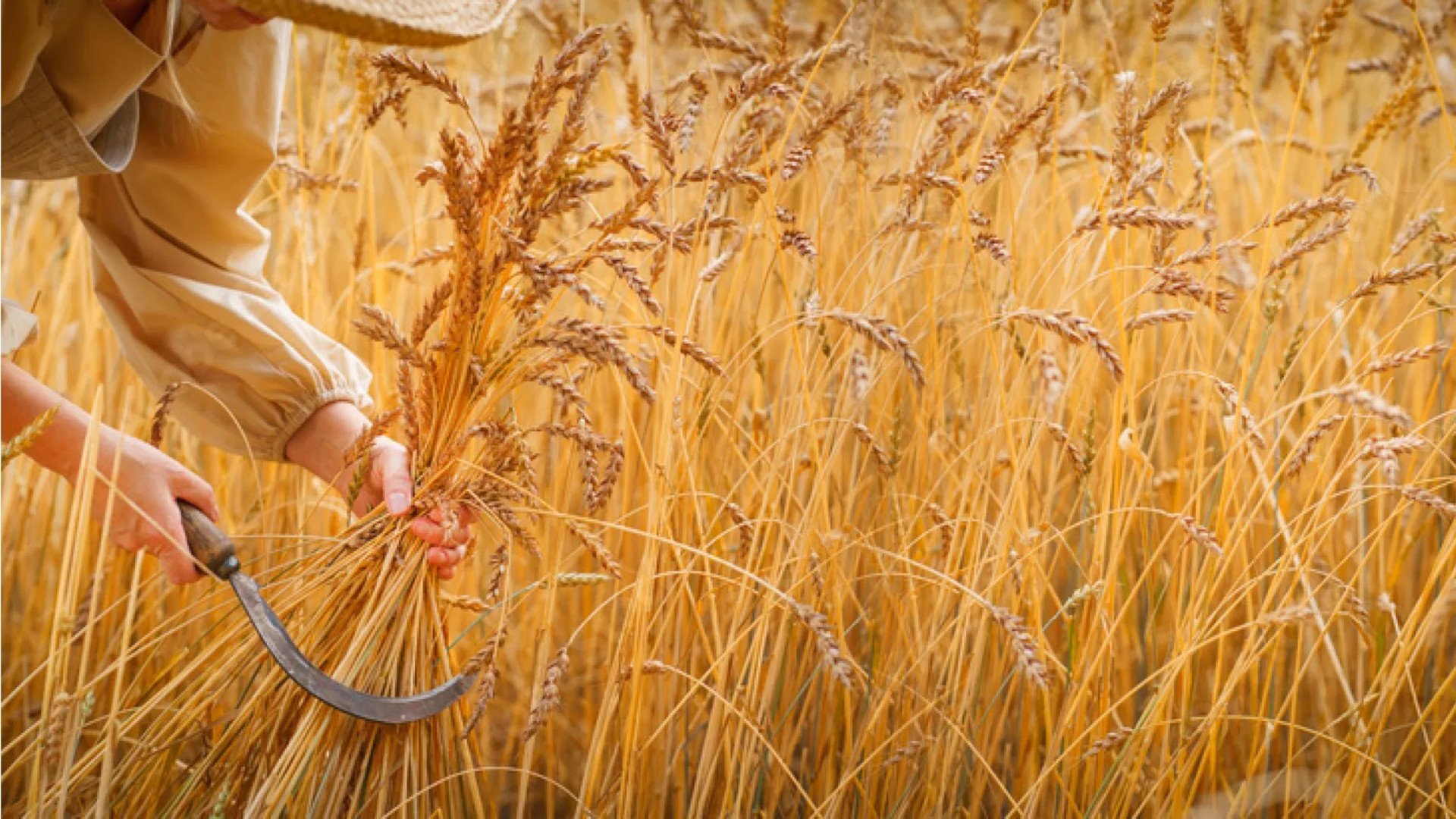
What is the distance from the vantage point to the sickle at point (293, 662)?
80 centimetres

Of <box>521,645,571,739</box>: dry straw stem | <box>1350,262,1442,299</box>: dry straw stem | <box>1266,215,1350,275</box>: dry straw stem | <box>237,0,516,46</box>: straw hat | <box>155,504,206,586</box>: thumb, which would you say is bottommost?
<box>521,645,571,739</box>: dry straw stem

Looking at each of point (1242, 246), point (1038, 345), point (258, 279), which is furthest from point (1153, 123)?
point (258, 279)

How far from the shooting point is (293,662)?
31.5 inches

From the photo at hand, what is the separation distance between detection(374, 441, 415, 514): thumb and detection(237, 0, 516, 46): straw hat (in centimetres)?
35

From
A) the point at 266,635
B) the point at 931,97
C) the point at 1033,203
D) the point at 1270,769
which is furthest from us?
the point at 1033,203

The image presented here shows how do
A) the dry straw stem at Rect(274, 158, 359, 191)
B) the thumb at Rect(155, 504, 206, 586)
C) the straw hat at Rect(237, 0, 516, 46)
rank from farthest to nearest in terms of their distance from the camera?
the dry straw stem at Rect(274, 158, 359, 191) → the thumb at Rect(155, 504, 206, 586) → the straw hat at Rect(237, 0, 516, 46)

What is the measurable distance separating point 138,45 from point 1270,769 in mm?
1360

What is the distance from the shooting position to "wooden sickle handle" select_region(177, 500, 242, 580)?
851 millimetres

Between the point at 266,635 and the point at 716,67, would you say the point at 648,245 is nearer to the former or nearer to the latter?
the point at 266,635

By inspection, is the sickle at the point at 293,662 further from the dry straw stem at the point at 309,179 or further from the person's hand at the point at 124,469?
the dry straw stem at the point at 309,179

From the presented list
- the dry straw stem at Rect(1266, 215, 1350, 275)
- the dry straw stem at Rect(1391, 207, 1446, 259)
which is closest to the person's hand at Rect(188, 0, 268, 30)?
the dry straw stem at Rect(1266, 215, 1350, 275)

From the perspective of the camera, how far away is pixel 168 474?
2.90ft

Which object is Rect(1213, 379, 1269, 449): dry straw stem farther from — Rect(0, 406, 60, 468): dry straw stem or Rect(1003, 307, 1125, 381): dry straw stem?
Rect(0, 406, 60, 468): dry straw stem

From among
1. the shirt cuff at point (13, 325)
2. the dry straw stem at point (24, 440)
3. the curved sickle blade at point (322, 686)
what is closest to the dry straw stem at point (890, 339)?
the curved sickle blade at point (322, 686)
